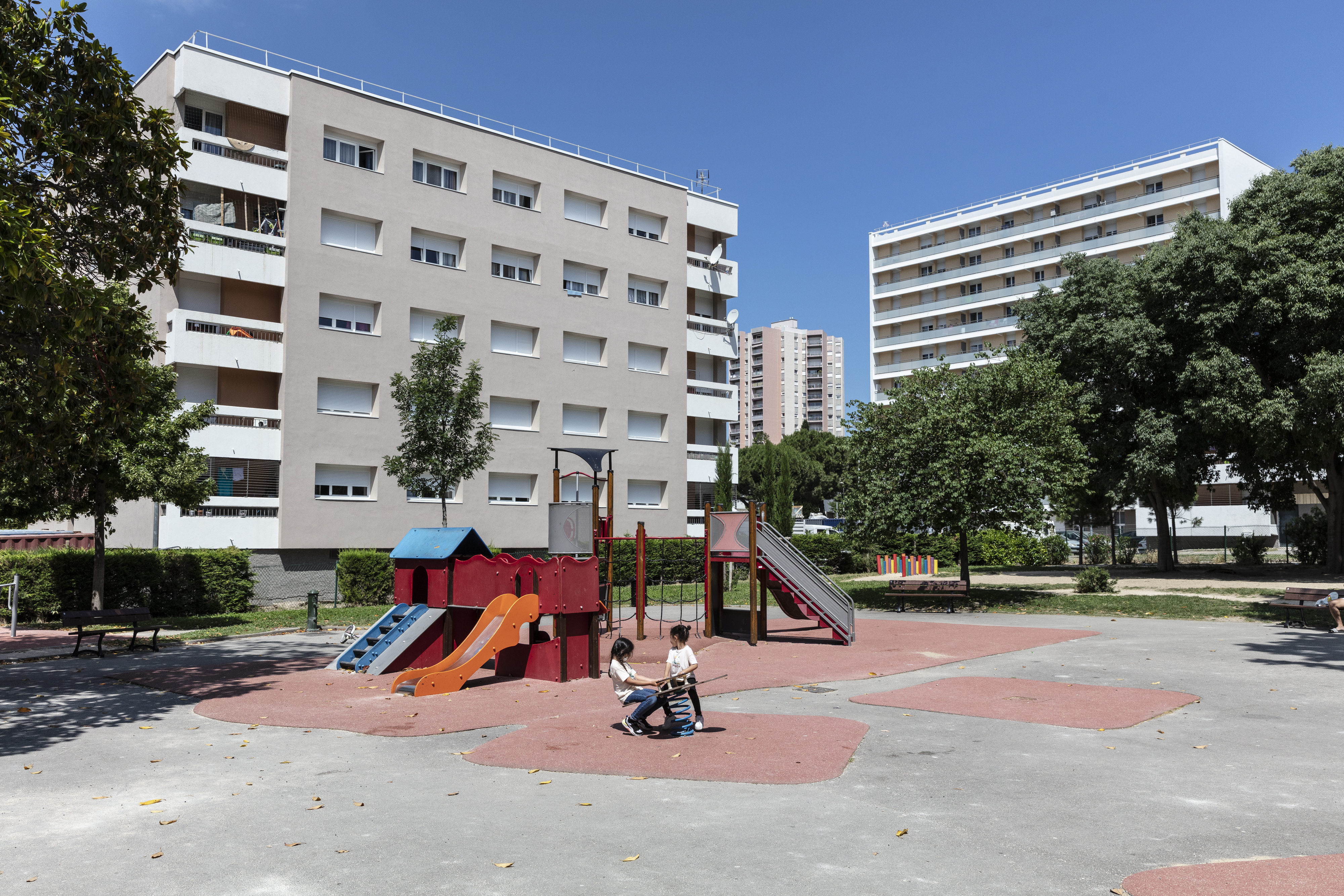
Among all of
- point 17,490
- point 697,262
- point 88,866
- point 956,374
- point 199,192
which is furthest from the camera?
point 697,262

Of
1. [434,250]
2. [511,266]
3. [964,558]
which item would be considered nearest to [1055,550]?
[964,558]

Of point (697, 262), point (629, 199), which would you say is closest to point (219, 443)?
point (629, 199)

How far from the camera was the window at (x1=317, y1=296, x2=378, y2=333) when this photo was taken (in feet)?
113

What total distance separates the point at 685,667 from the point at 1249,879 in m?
5.53

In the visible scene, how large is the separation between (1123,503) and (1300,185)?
12150 millimetres

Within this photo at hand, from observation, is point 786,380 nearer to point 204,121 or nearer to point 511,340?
point 511,340

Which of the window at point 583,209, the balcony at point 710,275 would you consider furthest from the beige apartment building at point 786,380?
the window at point 583,209

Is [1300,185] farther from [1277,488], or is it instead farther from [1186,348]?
[1277,488]

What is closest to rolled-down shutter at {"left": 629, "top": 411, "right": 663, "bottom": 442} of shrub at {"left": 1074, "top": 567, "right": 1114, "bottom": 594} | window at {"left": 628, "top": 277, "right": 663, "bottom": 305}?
window at {"left": 628, "top": 277, "right": 663, "bottom": 305}

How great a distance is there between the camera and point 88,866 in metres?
5.89

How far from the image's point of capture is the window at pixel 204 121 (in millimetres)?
33094

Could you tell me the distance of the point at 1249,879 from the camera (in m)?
5.55

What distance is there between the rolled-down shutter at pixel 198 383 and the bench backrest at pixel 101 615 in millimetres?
16250

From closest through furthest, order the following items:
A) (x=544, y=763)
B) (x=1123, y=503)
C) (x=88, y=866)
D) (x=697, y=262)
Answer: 1. (x=88, y=866)
2. (x=544, y=763)
3. (x=1123, y=503)
4. (x=697, y=262)
